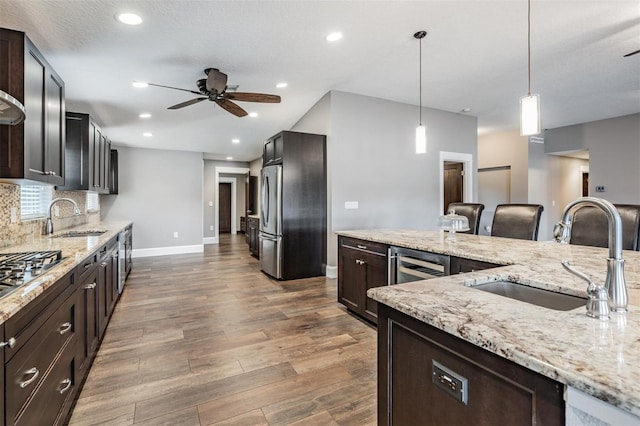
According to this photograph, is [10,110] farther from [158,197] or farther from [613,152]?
[613,152]

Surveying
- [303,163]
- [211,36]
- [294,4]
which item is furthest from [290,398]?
[303,163]

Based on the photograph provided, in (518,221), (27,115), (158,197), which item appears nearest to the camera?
(27,115)

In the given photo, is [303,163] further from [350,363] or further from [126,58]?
[350,363]

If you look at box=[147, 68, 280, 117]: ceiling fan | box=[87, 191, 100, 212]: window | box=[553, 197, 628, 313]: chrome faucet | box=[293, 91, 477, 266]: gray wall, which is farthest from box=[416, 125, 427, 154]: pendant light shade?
box=[87, 191, 100, 212]: window

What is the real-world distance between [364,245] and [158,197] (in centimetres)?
588

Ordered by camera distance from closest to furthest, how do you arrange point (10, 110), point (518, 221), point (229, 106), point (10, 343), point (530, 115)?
point (10, 343)
point (10, 110)
point (530, 115)
point (518, 221)
point (229, 106)

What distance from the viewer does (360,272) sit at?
3.06 m

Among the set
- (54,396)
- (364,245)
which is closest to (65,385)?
(54,396)

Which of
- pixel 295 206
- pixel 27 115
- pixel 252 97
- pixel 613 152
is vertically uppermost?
pixel 252 97

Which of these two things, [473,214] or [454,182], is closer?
[473,214]

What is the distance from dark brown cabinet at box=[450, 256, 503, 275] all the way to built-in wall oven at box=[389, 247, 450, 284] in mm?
47

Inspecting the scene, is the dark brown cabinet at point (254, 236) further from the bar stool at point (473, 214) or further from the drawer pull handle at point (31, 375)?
the drawer pull handle at point (31, 375)

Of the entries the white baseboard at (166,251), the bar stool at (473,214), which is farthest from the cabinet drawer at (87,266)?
the white baseboard at (166,251)

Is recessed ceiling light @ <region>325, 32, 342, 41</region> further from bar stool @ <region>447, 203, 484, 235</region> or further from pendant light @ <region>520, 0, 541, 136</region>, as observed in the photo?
bar stool @ <region>447, 203, 484, 235</region>
